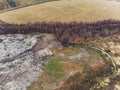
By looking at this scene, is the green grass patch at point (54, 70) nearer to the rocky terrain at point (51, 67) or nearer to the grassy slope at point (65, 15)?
the rocky terrain at point (51, 67)

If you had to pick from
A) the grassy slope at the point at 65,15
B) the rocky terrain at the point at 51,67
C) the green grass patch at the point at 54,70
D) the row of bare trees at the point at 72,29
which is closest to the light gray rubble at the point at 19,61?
the rocky terrain at the point at 51,67

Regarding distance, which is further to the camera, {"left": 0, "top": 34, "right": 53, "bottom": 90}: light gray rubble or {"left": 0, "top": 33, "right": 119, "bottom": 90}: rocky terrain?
{"left": 0, "top": 33, "right": 119, "bottom": 90}: rocky terrain

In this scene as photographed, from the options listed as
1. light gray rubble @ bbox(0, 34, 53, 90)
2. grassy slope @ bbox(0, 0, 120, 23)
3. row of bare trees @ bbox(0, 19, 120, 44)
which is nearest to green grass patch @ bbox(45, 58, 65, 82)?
light gray rubble @ bbox(0, 34, 53, 90)

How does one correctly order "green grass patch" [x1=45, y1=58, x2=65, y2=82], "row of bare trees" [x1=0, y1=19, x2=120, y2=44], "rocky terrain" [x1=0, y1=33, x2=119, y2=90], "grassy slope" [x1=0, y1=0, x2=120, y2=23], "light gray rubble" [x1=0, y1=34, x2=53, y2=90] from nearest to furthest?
"light gray rubble" [x1=0, y1=34, x2=53, y2=90]
"rocky terrain" [x1=0, y1=33, x2=119, y2=90]
"green grass patch" [x1=45, y1=58, x2=65, y2=82]
"row of bare trees" [x1=0, y1=19, x2=120, y2=44]
"grassy slope" [x1=0, y1=0, x2=120, y2=23]

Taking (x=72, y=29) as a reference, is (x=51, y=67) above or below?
below

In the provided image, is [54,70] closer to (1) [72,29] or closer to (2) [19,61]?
(2) [19,61]

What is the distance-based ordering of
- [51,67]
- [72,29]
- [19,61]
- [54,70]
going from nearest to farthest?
1. [54,70]
2. [51,67]
3. [19,61]
4. [72,29]

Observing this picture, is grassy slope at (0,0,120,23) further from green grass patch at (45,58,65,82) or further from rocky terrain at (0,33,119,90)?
green grass patch at (45,58,65,82)

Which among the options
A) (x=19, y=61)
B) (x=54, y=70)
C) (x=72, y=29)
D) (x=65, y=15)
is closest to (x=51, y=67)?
(x=54, y=70)
